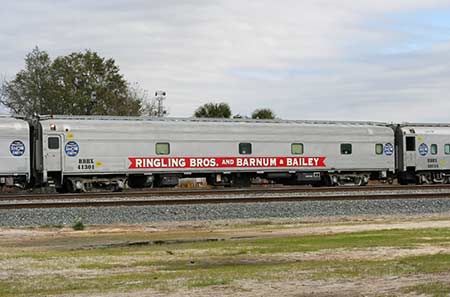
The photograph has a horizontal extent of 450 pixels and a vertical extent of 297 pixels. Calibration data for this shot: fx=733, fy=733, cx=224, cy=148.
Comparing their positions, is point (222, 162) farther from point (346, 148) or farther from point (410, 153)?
point (410, 153)

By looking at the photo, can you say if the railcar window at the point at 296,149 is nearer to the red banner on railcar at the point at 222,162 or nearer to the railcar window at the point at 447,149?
the red banner on railcar at the point at 222,162

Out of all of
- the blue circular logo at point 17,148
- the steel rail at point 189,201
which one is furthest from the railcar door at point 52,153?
the steel rail at point 189,201

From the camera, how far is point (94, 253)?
1186 centimetres

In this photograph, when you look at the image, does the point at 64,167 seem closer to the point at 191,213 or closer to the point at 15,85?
the point at 191,213

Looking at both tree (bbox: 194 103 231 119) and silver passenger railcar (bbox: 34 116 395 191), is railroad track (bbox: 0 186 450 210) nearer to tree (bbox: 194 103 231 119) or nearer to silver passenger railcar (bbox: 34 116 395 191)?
silver passenger railcar (bbox: 34 116 395 191)

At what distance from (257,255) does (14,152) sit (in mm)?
19920

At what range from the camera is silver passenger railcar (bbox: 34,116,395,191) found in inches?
1182

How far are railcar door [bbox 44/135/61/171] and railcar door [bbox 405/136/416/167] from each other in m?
17.1

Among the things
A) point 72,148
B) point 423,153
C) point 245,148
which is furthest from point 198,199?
point 423,153

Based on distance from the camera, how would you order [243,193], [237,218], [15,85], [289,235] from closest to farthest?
[289,235] < [237,218] < [243,193] < [15,85]

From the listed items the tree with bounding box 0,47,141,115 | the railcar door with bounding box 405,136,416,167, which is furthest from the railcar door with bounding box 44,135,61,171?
the tree with bounding box 0,47,141,115

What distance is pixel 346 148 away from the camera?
35094 millimetres

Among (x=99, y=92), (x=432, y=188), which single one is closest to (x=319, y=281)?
(x=432, y=188)

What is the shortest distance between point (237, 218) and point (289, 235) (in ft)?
14.1
